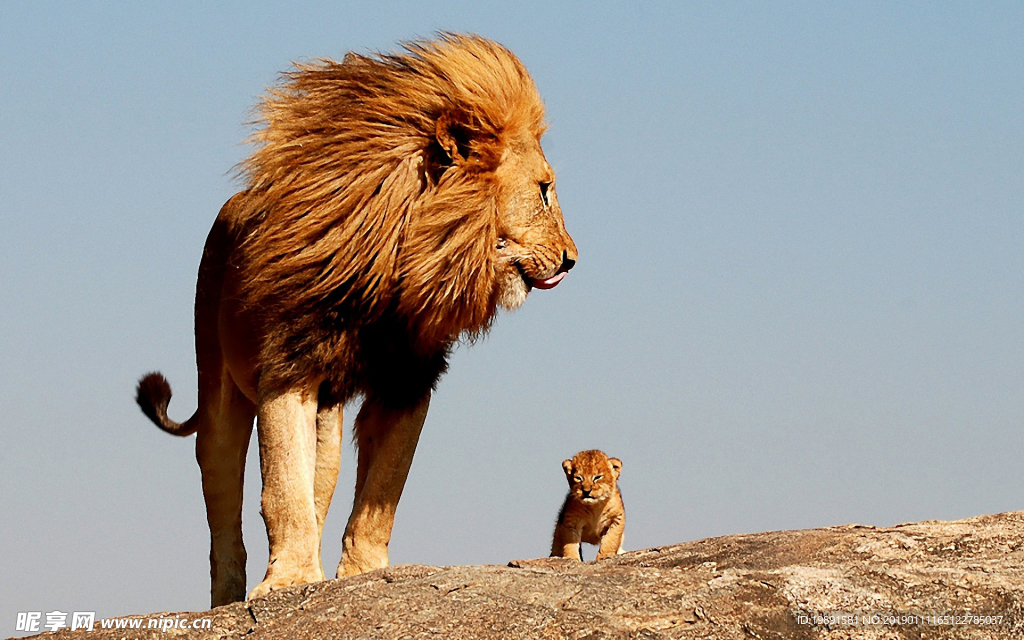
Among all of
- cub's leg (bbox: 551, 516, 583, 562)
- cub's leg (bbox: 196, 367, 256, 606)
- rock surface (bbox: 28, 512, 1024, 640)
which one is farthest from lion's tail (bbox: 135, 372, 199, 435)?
rock surface (bbox: 28, 512, 1024, 640)

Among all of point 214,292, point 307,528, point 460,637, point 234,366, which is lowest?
point 460,637

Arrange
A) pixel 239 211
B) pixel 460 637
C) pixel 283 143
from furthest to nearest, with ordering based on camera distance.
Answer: pixel 239 211 → pixel 283 143 → pixel 460 637

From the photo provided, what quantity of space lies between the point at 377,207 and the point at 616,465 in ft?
12.9

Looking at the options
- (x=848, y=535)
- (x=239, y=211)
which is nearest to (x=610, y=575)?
(x=848, y=535)

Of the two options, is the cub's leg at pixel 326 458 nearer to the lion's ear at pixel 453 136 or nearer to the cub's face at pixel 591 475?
the lion's ear at pixel 453 136

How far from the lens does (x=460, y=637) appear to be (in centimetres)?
466

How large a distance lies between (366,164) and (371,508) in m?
1.37

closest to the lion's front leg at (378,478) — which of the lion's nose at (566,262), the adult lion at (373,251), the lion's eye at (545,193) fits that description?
the adult lion at (373,251)

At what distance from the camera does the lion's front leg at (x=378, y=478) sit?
6352mm

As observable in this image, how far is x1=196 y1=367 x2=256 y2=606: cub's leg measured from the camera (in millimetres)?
7062

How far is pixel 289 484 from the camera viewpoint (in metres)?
5.88

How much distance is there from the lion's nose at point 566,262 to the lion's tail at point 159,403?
245cm

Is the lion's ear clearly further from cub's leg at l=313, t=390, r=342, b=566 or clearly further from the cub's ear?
the cub's ear

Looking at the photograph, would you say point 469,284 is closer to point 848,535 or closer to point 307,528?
point 307,528
